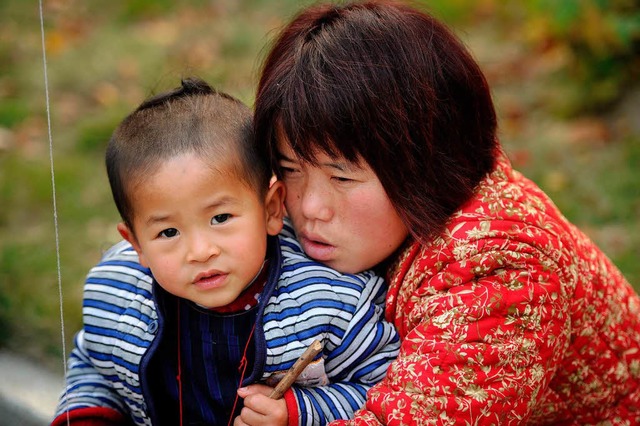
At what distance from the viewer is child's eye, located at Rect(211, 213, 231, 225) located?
188 cm

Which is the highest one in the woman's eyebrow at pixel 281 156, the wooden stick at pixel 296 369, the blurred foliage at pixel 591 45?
the blurred foliage at pixel 591 45

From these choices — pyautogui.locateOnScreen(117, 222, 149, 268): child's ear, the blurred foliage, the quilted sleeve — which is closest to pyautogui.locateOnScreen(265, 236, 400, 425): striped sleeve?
the quilted sleeve

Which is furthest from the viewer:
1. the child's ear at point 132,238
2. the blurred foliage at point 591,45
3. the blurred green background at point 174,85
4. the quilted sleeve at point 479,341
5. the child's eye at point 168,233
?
the blurred foliage at point 591,45

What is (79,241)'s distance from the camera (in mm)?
3955

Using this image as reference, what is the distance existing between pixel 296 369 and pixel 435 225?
18.2 inches

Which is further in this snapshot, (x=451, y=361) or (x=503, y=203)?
(x=503, y=203)

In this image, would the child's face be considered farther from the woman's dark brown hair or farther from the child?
the woman's dark brown hair

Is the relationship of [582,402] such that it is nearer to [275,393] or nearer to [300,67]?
[275,393]

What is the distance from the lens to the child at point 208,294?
1.87 m

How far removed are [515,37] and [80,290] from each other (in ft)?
11.5

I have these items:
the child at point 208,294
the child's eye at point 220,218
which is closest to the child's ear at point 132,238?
the child at point 208,294

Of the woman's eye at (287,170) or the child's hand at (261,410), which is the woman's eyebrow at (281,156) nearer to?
the woman's eye at (287,170)

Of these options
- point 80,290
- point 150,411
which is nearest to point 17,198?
point 80,290

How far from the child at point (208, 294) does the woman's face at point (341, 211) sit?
5 cm
